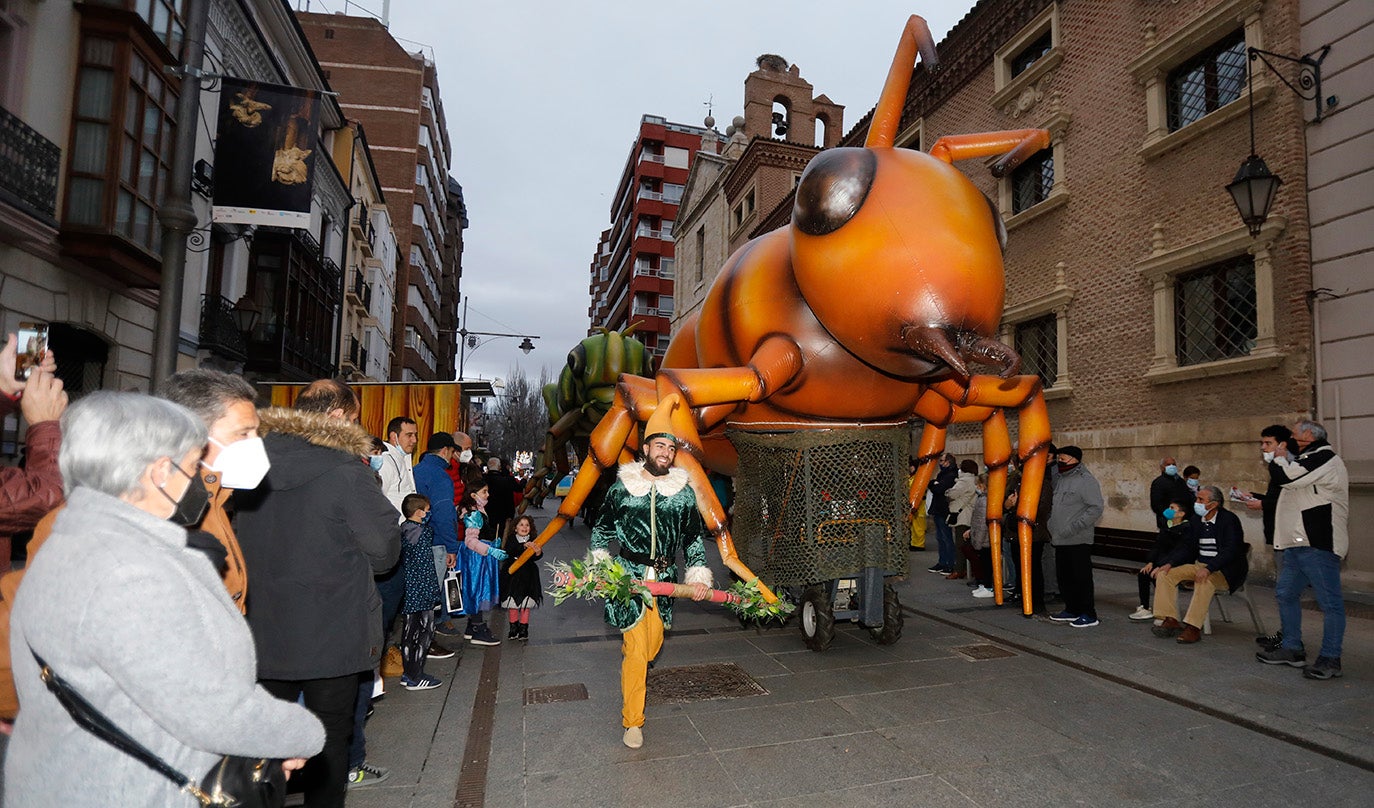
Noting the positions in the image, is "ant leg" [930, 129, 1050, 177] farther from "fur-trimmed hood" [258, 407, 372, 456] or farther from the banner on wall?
the banner on wall

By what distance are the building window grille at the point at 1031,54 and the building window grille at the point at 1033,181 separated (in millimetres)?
1632

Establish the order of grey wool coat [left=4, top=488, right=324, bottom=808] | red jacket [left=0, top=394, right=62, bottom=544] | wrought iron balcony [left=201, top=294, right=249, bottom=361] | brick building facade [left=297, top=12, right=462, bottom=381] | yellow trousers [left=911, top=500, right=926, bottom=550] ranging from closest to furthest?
grey wool coat [left=4, top=488, right=324, bottom=808], red jacket [left=0, top=394, right=62, bottom=544], yellow trousers [left=911, top=500, right=926, bottom=550], wrought iron balcony [left=201, top=294, right=249, bottom=361], brick building facade [left=297, top=12, right=462, bottom=381]

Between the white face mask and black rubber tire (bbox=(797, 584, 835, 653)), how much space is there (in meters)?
4.33

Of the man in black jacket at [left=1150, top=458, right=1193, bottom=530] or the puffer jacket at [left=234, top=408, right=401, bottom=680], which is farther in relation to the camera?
the man in black jacket at [left=1150, top=458, right=1193, bottom=530]

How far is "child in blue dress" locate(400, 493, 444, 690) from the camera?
4703 millimetres

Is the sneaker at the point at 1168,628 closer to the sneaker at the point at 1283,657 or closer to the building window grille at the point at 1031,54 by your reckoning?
the sneaker at the point at 1283,657

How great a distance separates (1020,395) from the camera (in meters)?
4.90

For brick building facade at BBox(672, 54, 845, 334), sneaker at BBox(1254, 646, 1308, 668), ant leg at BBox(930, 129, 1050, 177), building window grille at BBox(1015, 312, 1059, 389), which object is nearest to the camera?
ant leg at BBox(930, 129, 1050, 177)

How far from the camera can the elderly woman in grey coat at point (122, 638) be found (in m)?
1.28

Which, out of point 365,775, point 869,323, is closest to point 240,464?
point 365,775

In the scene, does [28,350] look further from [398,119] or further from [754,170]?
[398,119]

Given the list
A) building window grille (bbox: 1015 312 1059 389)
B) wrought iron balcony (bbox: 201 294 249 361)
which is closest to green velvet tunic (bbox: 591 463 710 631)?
building window grille (bbox: 1015 312 1059 389)

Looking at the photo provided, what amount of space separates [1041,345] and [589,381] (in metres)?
8.55

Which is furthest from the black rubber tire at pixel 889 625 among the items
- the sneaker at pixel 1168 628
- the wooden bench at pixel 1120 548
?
the wooden bench at pixel 1120 548
